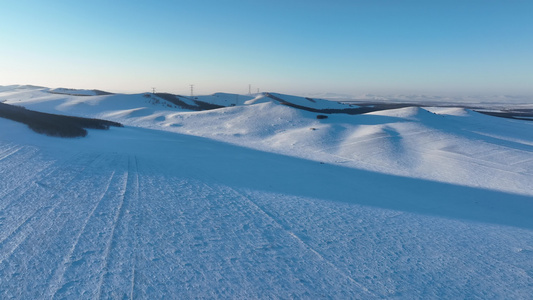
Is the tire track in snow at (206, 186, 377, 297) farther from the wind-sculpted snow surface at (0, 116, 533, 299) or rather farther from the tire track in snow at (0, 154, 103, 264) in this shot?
the tire track in snow at (0, 154, 103, 264)

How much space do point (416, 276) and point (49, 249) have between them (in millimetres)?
5400

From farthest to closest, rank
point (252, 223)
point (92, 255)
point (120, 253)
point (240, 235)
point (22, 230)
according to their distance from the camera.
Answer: point (252, 223) < point (240, 235) < point (22, 230) < point (120, 253) < point (92, 255)

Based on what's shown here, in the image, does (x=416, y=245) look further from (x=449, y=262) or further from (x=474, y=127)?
(x=474, y=127)

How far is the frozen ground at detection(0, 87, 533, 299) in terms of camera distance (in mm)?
3879

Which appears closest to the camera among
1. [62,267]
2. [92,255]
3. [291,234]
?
[62,267]

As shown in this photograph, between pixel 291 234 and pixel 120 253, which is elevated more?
pixel 120 253

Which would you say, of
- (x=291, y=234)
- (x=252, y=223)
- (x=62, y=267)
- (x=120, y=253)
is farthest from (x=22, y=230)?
(x=291, y=234)

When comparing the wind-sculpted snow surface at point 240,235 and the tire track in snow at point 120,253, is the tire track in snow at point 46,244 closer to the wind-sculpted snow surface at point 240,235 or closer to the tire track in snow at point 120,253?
the wind-sculpted snow surface at point 240,235

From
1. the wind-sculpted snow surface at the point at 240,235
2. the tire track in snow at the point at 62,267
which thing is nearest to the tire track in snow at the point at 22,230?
the wind-sculpted snow surface at the point at 240,235

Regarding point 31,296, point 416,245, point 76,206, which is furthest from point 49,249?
point 416,245

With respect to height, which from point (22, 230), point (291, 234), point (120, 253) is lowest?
point (291, 234)

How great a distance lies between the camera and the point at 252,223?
5672mm

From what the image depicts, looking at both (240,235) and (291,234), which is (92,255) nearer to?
(240,235)

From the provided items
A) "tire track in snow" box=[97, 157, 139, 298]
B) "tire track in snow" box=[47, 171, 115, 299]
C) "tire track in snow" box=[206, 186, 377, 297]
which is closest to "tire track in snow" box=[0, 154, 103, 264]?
"tire track in snow" box=[47, 171, 115, 299]
